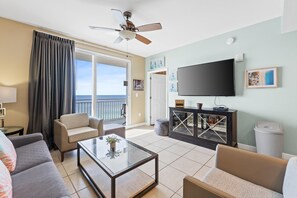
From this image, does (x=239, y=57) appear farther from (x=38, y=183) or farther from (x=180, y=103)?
(x=38, y=183)

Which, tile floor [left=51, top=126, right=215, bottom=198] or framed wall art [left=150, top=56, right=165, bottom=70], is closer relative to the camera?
tile floor [left=51, top=126, right=215, bottom=198]

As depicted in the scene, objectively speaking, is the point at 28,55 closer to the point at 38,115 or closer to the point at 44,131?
the point at 38,115

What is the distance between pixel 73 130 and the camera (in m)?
2.60

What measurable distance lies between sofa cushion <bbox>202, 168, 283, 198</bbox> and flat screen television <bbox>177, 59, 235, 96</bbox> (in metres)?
1.98

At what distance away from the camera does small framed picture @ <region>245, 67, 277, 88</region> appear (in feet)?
7.78

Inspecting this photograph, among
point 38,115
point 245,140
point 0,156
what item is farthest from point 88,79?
point 245,140

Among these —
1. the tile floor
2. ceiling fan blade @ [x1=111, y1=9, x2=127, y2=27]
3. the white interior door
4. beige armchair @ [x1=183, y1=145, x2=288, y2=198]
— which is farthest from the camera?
the white interior door

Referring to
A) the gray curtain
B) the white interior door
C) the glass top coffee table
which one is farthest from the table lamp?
the white interior door

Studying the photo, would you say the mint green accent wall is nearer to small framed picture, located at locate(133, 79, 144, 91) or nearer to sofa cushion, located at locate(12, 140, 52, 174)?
small framed picture, located at locate(133, 79, 144, 91)

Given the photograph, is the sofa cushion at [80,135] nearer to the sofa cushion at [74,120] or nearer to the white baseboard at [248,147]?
the sofa cushion at [74,120]

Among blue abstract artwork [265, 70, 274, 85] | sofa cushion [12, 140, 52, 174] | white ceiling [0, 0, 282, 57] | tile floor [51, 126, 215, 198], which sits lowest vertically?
tile floor [51, 126, 215, 198]

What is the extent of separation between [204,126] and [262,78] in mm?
1444

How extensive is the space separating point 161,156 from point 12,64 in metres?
3.31

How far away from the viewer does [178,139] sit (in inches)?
131
